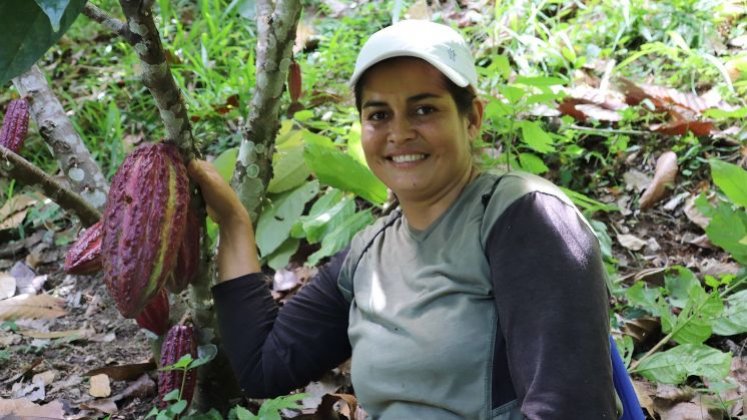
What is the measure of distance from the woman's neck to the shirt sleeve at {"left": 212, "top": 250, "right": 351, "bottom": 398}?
0.31m

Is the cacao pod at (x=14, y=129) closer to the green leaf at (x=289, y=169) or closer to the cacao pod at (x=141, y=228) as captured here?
the cacao pod at (x=141, y=228)

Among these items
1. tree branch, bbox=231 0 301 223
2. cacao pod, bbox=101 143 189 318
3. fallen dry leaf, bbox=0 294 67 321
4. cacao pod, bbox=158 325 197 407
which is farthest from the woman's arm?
fallen dry leaf, bbox=0 294 67 321

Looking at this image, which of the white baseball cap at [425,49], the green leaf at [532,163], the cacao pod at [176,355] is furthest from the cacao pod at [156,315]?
the green leaf at [532,163]

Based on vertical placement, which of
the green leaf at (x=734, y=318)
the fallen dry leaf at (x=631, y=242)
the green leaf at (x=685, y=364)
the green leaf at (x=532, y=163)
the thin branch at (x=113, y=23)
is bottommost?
the green leaf at (x=685, y=364)

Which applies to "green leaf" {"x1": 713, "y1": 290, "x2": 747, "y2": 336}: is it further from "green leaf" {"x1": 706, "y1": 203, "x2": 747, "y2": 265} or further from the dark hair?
the dark hair

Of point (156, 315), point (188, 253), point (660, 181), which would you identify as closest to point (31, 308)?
point (156, 315)

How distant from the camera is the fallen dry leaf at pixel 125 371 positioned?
2.28 m

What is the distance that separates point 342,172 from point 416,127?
1.00m

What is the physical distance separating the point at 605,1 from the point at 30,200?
9.63 ft

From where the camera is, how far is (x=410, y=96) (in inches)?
63.4

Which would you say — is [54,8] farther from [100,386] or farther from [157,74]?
[100,386]

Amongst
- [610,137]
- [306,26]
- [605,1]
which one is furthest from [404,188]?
[306,26]

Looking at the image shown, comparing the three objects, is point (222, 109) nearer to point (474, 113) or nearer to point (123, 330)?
point (123, 330)

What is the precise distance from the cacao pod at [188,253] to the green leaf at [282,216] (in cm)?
123
